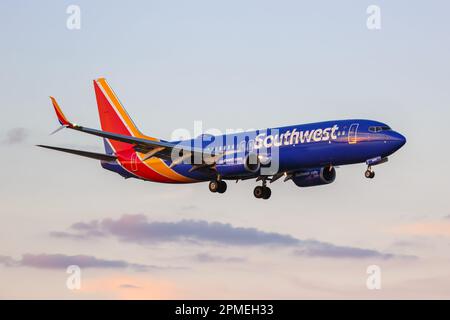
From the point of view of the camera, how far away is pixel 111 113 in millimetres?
97375

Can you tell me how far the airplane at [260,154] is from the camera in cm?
7425

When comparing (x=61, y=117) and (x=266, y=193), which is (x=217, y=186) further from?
(x=61, y=117)

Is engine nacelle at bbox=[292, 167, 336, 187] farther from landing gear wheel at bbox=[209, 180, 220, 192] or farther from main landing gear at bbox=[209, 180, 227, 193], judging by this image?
landing gear wheel at bbox=[209, 180, 220, 192]

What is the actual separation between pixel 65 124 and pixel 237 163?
15.0m

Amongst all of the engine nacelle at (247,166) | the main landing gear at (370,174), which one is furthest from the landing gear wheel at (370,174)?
the engine nacelle at (247,166)

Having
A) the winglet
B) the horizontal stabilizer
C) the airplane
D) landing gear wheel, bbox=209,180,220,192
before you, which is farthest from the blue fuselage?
the winglet

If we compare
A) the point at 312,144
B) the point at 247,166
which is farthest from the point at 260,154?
the point at 312,144

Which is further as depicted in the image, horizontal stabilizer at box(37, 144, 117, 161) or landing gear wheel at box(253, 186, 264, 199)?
landing gear wheel at box(253, 186, 264, 199)

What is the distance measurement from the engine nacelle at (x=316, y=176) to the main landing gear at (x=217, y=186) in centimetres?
614

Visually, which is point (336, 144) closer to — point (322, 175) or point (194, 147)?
point (322, 175)

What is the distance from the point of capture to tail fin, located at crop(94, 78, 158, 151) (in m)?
95.7

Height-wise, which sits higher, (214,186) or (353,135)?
(353,135)

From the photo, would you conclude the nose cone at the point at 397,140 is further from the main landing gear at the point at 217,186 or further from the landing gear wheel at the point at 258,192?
the main landing gear at the point at 217,186

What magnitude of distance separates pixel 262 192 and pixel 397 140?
15828 mm
